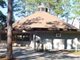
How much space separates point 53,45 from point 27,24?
14.7 ft

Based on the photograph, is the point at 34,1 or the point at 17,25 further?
the point at 34,1

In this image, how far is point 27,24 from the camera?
124ft

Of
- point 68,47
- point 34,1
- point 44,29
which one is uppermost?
point 34,1

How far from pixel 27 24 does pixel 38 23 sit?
1.47 metres

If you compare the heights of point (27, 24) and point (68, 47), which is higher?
Result: point (27, 24)

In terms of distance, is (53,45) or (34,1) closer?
(53,45)

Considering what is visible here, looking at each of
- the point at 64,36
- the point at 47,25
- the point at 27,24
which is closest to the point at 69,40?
the point at 64,36


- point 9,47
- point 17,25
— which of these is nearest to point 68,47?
point 17,25

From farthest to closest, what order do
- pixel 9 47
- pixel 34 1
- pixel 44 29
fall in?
1. pixel 34 1
2. pixel 44 29
3. pixel 9 47

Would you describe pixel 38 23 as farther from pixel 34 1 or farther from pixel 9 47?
pixel 34 1

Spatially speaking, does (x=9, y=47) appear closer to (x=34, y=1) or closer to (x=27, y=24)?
(x=27, y=24)

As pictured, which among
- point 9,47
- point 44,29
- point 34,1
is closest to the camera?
point 9,47

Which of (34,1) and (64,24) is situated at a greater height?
(34,1)

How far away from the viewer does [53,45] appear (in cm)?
3809
